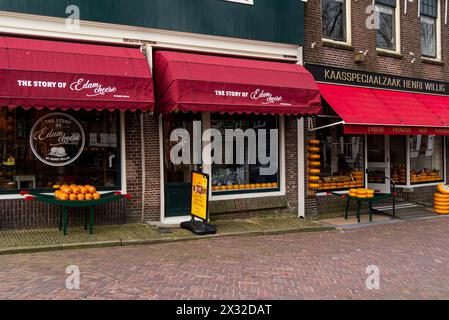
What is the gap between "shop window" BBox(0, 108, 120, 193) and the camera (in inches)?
356

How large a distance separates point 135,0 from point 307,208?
681 cm

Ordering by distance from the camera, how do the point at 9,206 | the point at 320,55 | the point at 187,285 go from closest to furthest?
the point at 187,285 < the point at 9,206 < the point at 320,55

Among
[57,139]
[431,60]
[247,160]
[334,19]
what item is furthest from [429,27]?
[57,139]

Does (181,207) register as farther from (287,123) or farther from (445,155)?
(445,155)

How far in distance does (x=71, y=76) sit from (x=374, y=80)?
9066 mm

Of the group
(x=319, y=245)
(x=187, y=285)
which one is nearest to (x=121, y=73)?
(x=187, y=285)

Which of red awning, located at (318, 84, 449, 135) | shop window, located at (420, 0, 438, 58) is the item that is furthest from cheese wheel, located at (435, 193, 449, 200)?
shop window, located at (420, 0, 438, 58)

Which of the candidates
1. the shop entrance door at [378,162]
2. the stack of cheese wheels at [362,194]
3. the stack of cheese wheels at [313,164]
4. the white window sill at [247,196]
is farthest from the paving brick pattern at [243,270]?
the shop entrance door at [378,162]

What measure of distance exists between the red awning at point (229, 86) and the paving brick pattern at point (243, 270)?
293cm

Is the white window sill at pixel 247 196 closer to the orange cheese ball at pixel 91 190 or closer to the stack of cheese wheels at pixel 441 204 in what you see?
the orange cheese ball at pixel 91 190

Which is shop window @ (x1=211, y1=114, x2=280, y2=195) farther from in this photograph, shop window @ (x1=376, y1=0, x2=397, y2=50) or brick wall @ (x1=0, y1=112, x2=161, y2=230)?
shop window @ (x1=376, y1=0, x2=397, y2=50)

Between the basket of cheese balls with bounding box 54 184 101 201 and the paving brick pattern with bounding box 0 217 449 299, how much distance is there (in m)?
1.27

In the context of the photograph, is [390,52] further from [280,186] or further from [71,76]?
[71,76]

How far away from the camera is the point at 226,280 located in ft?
21.0
